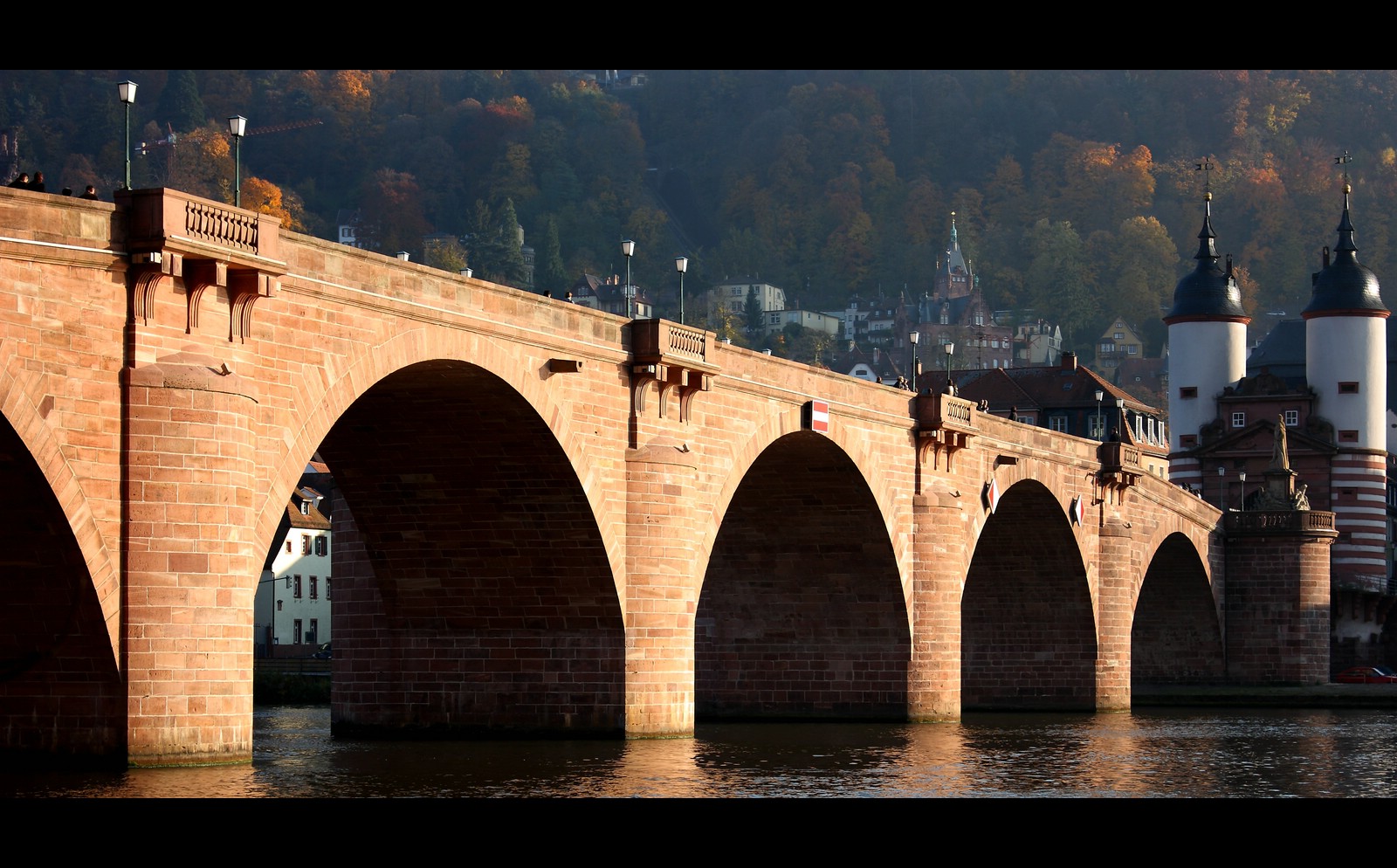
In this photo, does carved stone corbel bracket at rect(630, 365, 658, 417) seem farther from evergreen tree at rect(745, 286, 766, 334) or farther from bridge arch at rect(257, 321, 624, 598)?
evergreen tree at rect(745, 286, 766, 334)

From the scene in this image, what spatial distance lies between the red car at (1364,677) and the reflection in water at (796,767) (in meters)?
32.9

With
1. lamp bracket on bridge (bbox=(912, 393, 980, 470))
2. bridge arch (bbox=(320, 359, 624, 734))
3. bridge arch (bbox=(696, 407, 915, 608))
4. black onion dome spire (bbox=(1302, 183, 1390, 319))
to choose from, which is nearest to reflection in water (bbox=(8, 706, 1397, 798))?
bridge arch (bbox=(320, 359, 624, 734))

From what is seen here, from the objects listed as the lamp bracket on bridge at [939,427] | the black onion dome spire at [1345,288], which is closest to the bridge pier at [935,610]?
the lamp bracket on bridge at [939,427]

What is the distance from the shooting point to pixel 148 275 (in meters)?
24.1

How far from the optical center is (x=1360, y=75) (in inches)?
7229

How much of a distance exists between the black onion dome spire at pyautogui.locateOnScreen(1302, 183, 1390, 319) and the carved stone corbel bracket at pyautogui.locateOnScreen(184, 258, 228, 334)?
72924 millimetres

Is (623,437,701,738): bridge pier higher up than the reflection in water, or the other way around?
(623,437,701,738): bridge pier

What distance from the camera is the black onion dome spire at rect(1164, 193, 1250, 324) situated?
94000 mm

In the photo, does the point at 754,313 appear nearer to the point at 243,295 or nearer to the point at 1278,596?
the point at 1278,596

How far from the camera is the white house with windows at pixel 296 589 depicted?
8169 cm

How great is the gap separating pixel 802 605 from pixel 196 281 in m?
26.3

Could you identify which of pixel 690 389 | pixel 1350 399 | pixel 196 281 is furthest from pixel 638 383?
pixel 1350 399

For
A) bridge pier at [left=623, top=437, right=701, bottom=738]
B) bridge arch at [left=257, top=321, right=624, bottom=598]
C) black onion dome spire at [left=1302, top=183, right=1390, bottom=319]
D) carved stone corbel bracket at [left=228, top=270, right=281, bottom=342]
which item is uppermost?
black onion dome spire at [left=1302, top=183, right=1390, bottom=319]

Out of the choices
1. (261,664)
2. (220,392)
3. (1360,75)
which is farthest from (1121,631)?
(1360,75)
